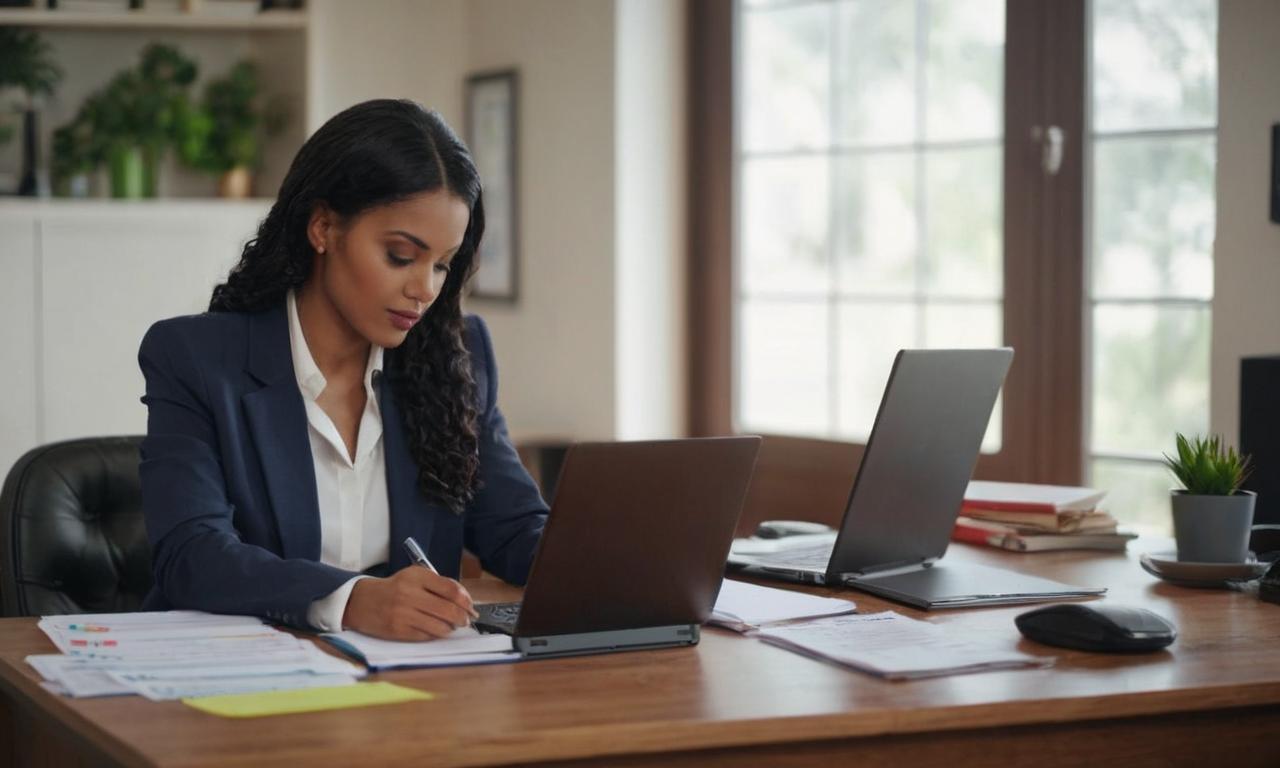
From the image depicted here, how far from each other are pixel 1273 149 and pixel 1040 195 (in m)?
0.63

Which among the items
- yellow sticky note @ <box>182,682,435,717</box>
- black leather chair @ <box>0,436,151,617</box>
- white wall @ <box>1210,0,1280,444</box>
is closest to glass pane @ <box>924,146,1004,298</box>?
white wall @ <box>1210,0,1280,444</box>

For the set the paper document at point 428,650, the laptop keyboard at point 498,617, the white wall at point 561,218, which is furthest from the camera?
the white wall at point 561,218

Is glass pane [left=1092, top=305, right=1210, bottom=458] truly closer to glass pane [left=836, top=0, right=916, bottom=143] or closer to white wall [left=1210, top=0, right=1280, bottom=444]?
white wall [left=1210, top=0, right=1280, bottom=444]

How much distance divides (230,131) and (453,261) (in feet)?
7.69

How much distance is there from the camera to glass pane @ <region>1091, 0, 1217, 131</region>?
3.25m

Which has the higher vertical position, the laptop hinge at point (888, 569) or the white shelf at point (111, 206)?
the white shelf at point (111, 206)

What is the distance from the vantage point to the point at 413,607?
1.70 metres

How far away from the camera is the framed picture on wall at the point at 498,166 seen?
463 centimetres

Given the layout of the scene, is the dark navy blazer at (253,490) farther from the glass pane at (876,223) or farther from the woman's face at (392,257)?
the glass pane at (876,223)

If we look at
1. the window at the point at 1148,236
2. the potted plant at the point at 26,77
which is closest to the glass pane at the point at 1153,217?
the window at the point at 1148,236

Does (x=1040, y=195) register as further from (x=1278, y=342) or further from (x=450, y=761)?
(x=450, y=761)

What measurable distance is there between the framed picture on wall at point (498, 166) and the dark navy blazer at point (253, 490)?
242 cm

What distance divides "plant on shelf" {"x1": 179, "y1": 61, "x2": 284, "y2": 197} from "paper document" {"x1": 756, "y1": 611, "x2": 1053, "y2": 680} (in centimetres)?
297

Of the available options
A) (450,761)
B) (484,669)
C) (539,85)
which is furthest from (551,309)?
(450,761)
